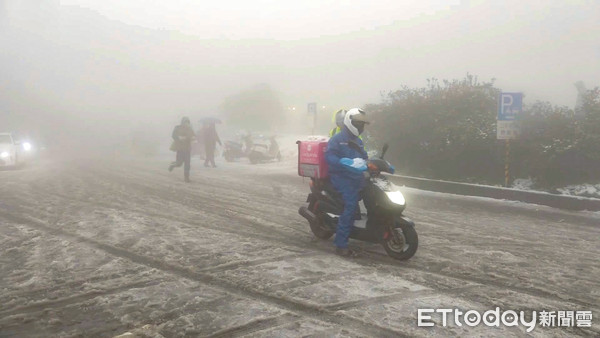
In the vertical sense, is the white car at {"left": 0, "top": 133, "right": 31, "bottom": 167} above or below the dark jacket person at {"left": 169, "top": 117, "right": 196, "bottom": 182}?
below

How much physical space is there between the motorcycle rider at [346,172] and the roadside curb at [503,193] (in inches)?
265

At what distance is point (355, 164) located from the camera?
5270 millimetres

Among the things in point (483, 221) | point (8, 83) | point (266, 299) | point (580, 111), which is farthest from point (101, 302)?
point (8, 83)

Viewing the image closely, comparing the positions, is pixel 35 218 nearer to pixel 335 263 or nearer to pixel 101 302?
pixel 101 302

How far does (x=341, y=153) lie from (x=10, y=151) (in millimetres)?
18918

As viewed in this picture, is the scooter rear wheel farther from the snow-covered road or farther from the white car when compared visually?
the white car

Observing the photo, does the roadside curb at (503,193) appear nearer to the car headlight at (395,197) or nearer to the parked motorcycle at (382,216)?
the parked motorcycle at (382,216)

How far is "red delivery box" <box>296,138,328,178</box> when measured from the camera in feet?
20.2

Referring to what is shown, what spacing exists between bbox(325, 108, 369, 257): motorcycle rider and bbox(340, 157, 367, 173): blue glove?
8cm

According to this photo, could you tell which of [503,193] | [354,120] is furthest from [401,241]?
[503,193]

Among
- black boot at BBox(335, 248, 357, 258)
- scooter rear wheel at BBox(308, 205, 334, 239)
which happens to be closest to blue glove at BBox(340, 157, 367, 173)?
black boot at BBox(335, 248, 357, 258)

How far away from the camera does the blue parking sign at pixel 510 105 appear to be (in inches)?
472

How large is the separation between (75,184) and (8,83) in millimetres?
52877

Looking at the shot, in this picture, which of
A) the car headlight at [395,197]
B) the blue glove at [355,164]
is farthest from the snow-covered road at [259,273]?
the blue glove at [355,164]
